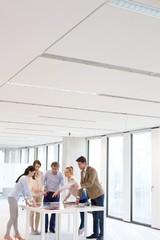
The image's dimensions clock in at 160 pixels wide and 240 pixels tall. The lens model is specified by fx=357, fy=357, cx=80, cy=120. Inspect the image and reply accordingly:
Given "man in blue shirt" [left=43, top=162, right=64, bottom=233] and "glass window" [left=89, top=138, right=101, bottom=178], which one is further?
"glass window" [left=89, top=138, right=101, bottom=178]

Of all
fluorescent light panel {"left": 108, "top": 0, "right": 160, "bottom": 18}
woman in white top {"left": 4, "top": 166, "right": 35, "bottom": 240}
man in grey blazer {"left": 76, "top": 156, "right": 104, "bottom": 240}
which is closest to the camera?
fluorescent light panel {"left": 108, "top": 0, "right": 160, "bottom": 18}

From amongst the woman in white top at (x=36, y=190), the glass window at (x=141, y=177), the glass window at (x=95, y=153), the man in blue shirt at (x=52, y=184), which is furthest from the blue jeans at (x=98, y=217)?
the glass window at (x=95, y=153)

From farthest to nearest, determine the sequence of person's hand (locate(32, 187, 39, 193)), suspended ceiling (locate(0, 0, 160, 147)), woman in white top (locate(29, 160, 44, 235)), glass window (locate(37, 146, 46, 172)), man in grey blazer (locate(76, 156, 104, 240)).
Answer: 1. glass window (locate(37, 146, 46, 172))
2. person's hand (locate(32, 187, 39, 193))
3. woman in white top (locate(29, 160, 44, 235))
4. man in grey blazer (locate(76, 156, 104, 240))
5. suspended ceiling (locate(0, 0, 160, 147))

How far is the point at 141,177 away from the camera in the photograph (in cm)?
953

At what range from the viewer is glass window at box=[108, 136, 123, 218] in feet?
34.3

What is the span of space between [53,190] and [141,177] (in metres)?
3.19

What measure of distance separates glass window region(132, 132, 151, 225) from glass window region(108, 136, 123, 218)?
781 millimetres

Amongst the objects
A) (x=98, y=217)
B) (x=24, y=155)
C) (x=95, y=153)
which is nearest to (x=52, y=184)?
(x=98, y=217)

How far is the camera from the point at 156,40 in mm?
3162

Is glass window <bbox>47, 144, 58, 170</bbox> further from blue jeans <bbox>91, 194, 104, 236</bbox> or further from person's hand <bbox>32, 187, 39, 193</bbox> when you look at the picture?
blue jeans <bbox>91, 194, 104, 236</bbox>

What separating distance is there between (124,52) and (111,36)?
1.44ft

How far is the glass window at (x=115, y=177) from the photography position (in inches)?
412

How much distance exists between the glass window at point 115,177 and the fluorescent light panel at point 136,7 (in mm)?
7920

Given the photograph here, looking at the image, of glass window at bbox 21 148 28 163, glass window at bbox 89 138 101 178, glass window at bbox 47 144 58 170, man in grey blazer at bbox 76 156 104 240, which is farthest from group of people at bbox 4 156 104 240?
glass window at bbox 21 148 28 163
